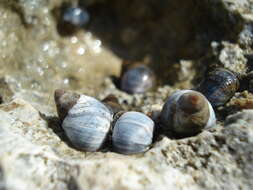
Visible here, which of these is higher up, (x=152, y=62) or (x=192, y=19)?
(x=192, y=19)

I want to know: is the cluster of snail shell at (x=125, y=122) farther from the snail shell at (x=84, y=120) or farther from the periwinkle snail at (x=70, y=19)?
the periwinkle snail at (x=70, y=19)

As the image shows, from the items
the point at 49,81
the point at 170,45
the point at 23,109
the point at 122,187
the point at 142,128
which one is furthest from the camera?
the point at 170,45

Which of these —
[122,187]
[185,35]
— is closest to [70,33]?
[185,35]

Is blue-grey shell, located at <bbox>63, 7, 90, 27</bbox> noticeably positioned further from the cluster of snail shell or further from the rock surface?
the cluster of snail shell

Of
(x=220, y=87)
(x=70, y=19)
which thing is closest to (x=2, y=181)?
(x=220, y=87)

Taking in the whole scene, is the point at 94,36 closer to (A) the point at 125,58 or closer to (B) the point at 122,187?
(A) the point at 125,58

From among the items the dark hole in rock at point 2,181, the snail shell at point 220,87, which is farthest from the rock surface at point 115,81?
the snail shell at point 220,87

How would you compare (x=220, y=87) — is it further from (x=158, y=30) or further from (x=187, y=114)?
(x=158, y=30)
